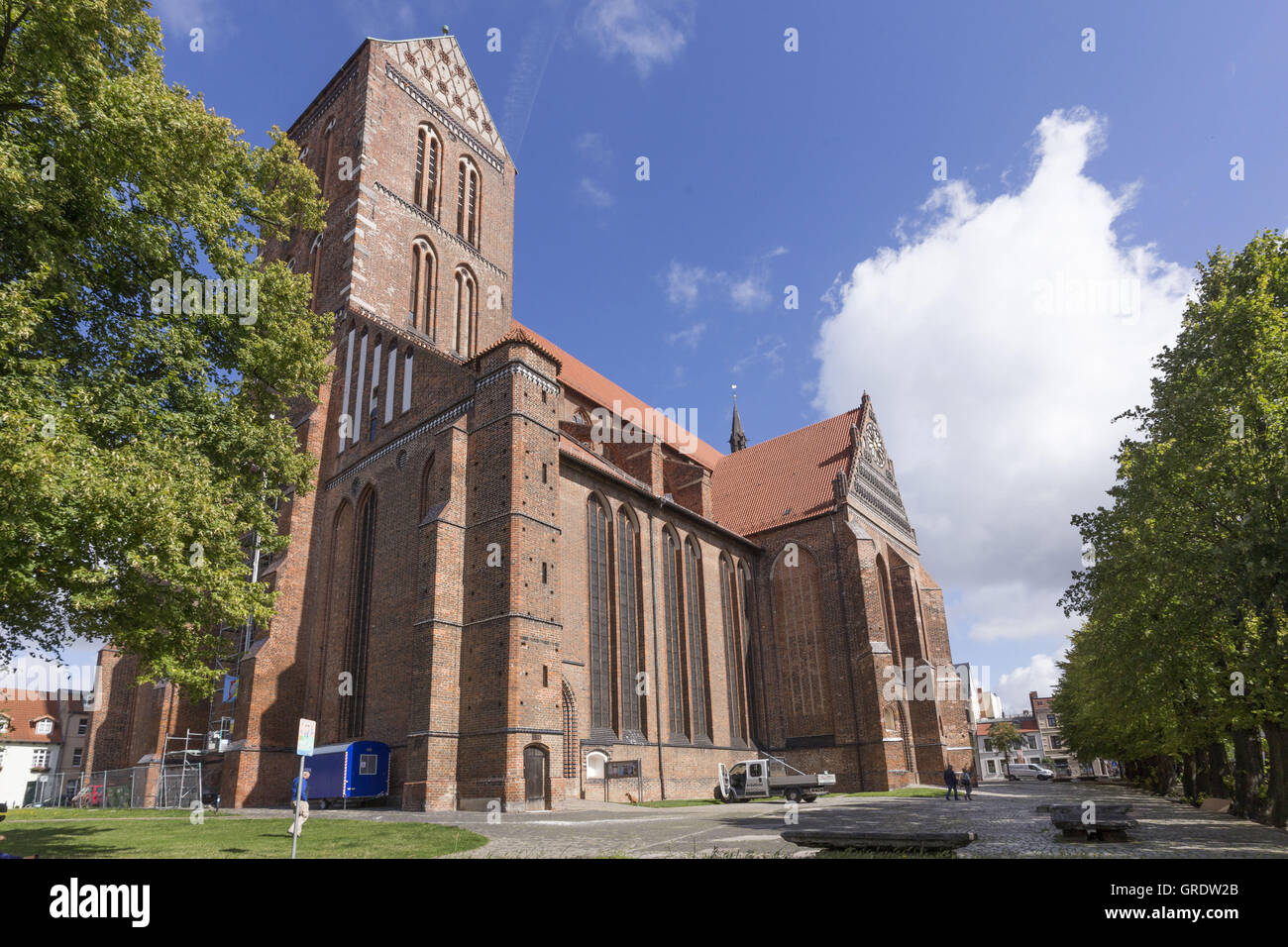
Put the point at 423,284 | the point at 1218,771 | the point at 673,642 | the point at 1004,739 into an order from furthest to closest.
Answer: the point at 1004,739, the point at 423,284, the point at 673,642, the point at 1218,771

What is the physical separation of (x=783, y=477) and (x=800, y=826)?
82.0 feet

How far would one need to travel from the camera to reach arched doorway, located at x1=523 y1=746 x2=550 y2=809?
58.2 ft

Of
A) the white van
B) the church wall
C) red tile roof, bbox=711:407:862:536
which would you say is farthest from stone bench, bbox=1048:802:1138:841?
the white van

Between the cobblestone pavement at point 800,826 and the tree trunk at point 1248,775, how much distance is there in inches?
27.4

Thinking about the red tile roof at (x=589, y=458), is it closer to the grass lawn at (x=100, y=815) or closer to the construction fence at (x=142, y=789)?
the grass lawn at (x=100, y=815)

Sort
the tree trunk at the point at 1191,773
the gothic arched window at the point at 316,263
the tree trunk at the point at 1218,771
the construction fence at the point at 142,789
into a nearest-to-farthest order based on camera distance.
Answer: the tree trunk at the point at 1218,771
the construction fence at the point at 142,789
the tree trunk at the point at 1191,773
the gothic arched window at the point at 316,263

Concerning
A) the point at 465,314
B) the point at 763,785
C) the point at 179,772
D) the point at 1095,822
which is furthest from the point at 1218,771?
the point at 179,772

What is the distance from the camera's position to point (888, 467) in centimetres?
4062

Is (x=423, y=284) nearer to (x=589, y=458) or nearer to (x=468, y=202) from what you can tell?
(x=468, y=202)

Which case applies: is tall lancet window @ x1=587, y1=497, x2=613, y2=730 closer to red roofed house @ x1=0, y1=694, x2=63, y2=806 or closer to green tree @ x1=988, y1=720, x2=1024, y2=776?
red roofed house @ x1=0, y1=694, x2=63, y2=806

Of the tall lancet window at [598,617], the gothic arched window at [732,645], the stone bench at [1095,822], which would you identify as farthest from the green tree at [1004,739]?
the stone bench at [1095,822]

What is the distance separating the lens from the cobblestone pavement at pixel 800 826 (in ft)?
34.6

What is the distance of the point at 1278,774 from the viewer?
15.8 m
